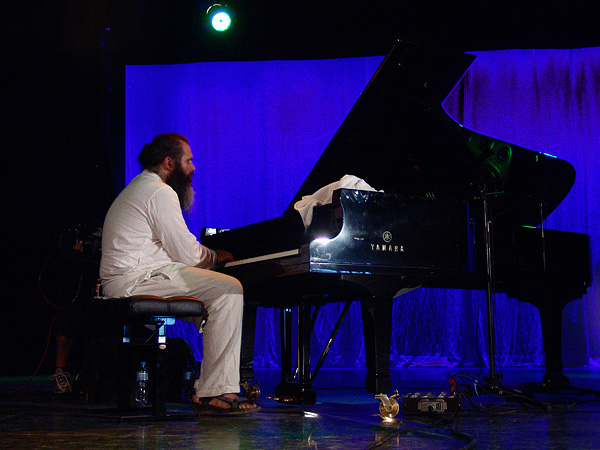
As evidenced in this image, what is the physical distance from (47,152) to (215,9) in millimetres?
2092

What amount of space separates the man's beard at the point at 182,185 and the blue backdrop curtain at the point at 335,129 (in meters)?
3.53

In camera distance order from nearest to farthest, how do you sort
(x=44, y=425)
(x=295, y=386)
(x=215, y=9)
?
(x=44, y=425) → (x=295, y=386) → (x=215, y=9)

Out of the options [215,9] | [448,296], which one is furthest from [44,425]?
[448,296]

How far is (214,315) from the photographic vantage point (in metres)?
2.95

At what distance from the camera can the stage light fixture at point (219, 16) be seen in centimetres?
607

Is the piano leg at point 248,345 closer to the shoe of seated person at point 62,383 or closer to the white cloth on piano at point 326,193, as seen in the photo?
the white cloth on piano at point 326,193

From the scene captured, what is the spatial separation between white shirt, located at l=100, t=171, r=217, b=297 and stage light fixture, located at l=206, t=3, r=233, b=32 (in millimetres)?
3460

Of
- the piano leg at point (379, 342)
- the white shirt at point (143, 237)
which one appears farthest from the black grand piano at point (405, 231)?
the white shirt at point (143, 237)

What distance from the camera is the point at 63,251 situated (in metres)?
4.71

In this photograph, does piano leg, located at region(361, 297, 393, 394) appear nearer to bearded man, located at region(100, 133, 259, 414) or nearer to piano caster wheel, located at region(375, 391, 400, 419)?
piano caster wheel, located at region(375, 391, 400, 419)

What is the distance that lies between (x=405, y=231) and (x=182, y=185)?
3.89ft

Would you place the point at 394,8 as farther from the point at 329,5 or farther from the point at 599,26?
the point at 599,26

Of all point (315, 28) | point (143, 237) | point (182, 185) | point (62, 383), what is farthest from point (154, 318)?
point (315, 28)

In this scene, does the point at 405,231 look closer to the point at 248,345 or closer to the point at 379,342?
the point at 379,342
